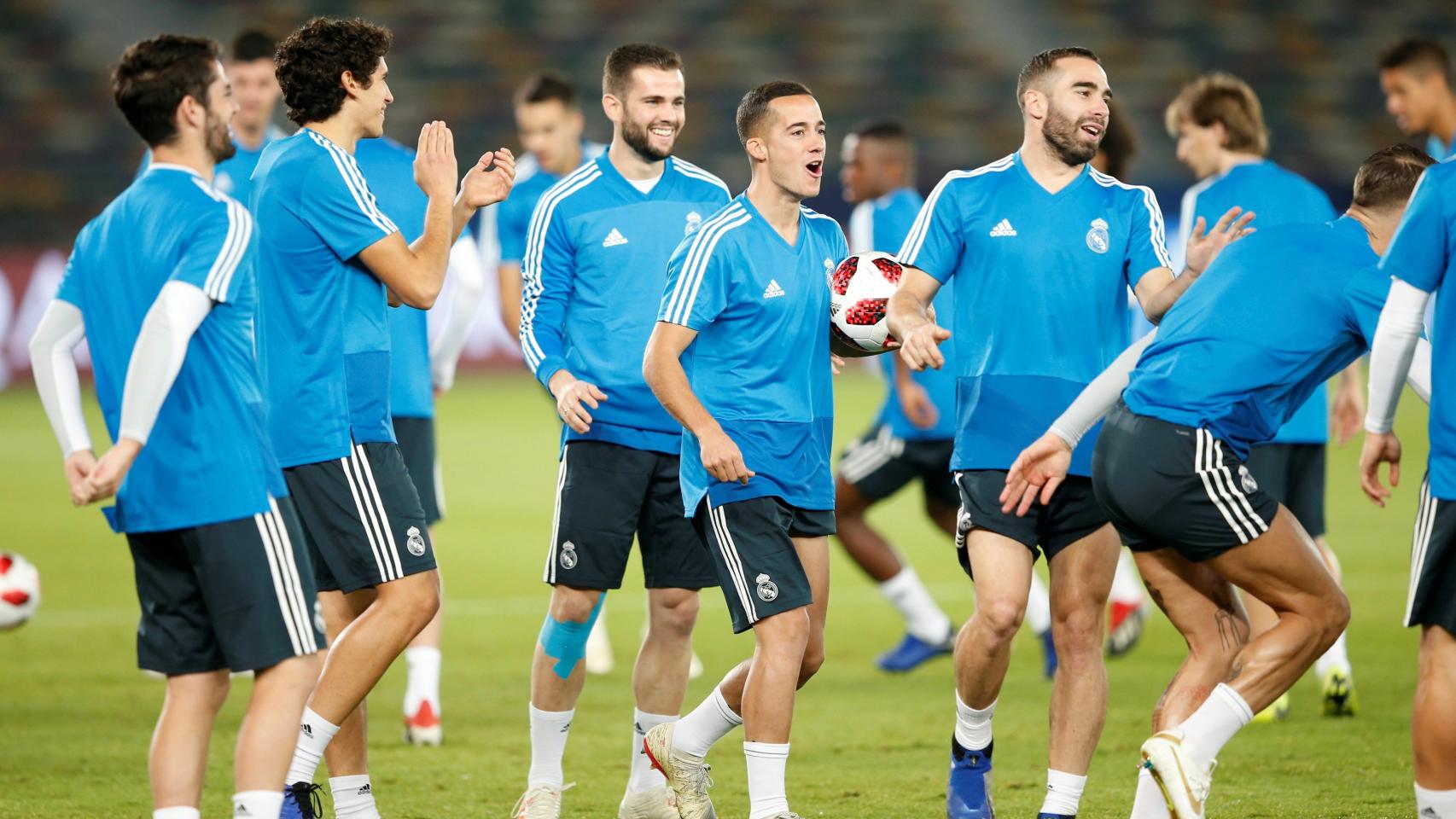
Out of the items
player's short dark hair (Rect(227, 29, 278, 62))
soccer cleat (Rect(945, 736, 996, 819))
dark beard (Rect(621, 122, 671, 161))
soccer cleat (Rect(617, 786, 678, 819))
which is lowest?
soccer cleat (Rect(617, 786, 678, 819))

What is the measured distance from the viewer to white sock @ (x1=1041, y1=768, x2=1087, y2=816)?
5.23m

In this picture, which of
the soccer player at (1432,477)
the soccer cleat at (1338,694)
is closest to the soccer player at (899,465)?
the soccer cleat at (1338,694)

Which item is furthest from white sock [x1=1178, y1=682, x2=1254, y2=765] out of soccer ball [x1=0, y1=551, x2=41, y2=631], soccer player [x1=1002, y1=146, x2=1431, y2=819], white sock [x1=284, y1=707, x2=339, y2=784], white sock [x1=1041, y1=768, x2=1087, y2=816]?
soccer ball [x1=0, y1=551, x2=41, y2=631]

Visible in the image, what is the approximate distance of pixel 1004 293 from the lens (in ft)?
18.1

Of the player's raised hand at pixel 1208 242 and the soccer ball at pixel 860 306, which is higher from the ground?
the player's raised hand at pixel 1208 242

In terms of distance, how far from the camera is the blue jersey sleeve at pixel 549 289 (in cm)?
598

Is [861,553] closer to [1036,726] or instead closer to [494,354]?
[1036,726]

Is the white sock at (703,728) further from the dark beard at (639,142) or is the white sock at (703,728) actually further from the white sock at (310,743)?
the dark beard at (639,142)

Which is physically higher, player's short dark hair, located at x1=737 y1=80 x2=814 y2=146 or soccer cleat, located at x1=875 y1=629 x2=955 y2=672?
player's short dark hair, located at x1=737 y1=80 x2=814 y2=146

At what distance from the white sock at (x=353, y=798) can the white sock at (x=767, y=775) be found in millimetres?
1215

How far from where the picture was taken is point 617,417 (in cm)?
586

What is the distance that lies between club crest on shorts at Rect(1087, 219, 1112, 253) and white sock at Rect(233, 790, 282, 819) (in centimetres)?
296

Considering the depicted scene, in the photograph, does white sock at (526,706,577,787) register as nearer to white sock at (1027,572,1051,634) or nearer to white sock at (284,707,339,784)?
white sock at (284,707,339,784)

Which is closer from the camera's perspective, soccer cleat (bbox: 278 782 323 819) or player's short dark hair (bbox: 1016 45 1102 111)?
soccer cleat (bbox: 278 782 323 819)
